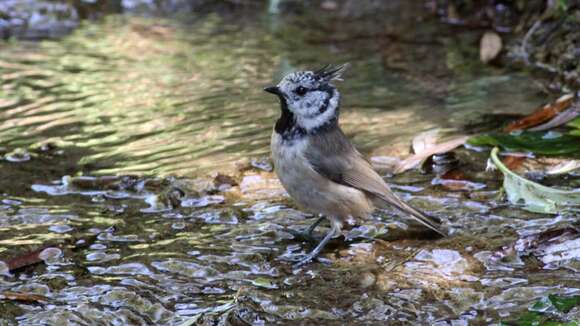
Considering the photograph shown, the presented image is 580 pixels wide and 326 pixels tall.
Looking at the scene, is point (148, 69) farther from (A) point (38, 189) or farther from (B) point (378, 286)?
(B) point (378, 286)

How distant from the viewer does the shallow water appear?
351cm

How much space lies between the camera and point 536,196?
450cm

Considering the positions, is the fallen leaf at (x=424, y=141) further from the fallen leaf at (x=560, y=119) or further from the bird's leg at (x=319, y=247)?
the bird's leg at (x=319, y=247)

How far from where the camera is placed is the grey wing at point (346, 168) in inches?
168

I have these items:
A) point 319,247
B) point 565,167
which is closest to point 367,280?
point 319,247

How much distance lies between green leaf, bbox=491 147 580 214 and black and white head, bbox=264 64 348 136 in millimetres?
1074

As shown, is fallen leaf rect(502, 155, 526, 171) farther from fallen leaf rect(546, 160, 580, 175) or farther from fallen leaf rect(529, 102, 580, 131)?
fallen leaf rect(529, 102, 580, 131)

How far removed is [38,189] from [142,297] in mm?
1560

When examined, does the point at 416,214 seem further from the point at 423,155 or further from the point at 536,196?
the point at 423,155

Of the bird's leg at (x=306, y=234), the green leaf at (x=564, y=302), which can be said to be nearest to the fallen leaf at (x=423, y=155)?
the bird's leg at (x=306, y=234)

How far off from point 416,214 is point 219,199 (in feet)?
3.81

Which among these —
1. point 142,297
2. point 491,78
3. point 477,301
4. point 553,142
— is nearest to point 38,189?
point 142,297

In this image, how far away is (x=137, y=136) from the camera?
582cm

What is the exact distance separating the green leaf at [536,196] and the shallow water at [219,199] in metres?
0.12
